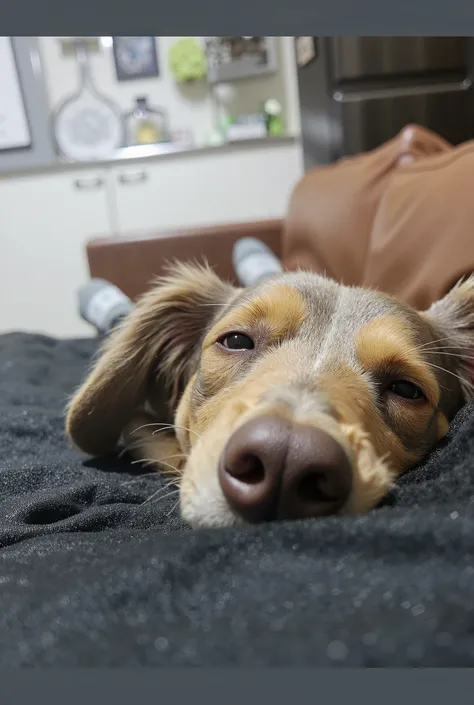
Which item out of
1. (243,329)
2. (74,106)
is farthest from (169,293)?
(74,106)

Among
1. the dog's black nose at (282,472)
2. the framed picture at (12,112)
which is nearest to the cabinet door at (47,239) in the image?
the framed picture at (12,112)

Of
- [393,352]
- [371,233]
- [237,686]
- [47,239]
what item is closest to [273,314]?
[393,352]

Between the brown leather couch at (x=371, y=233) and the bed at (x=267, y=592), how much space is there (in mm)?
799

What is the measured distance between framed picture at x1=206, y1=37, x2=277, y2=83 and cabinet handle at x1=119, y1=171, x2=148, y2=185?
99 cm

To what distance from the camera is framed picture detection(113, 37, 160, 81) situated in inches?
183

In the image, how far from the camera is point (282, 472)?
682 millimetres

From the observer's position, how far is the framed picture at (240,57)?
14.7 ft

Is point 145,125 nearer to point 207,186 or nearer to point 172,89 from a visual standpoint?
point 172,89

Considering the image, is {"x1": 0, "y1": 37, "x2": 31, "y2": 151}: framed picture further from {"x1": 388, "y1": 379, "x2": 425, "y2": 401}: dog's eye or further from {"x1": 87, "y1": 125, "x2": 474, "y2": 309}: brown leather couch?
{"x1": 388, "y1": 379, "x2": 425, "y2": 401}: dog's eye

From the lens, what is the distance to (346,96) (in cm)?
290

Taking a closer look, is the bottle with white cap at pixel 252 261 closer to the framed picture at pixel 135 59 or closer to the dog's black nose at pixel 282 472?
the dog's black nose at pixel 282 472

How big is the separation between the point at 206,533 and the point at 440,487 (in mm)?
285

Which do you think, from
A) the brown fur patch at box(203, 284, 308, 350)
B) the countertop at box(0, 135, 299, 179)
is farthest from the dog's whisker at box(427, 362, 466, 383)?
the countertop at box(0, 135, 299, 179)

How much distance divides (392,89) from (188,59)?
217 centimetres
